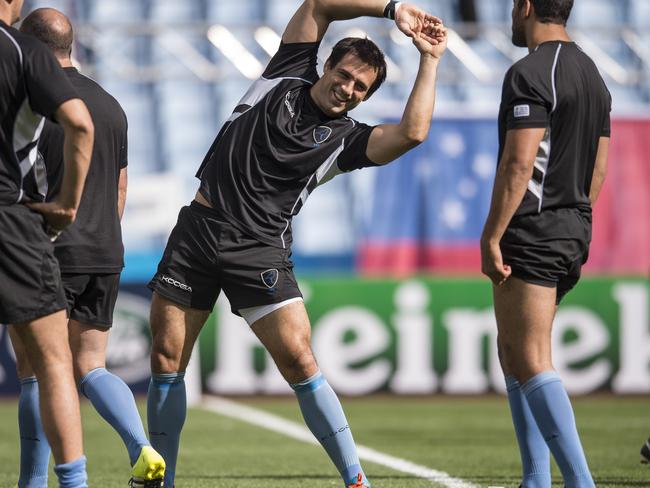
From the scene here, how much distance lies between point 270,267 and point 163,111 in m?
18.2

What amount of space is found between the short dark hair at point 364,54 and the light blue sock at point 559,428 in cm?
151

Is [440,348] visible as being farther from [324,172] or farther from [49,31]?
[49,31]

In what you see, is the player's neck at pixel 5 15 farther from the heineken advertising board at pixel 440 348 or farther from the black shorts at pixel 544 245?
the heineken advertising board at pixel 440 348

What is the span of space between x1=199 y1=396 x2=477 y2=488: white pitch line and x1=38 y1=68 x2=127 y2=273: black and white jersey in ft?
7.31

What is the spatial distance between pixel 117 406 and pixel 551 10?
2536 millimetres

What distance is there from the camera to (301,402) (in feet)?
16.9

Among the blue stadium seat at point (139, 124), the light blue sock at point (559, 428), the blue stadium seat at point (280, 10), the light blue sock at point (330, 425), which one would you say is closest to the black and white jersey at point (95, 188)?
the light blue sock at point (330, 425)

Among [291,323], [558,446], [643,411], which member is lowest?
[643,411]

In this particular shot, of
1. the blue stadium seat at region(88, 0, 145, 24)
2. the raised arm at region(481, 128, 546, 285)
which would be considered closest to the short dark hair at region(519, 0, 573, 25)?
the raised arm at region(481, 128, 546, 285)

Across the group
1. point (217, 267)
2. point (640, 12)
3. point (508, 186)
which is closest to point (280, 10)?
point (640, 12)

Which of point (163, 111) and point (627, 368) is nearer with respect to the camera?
point (627, 368)

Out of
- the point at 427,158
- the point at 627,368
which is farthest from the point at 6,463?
the point at 427,158

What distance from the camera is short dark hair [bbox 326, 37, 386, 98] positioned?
199 inches

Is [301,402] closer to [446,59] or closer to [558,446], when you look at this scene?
[558,446]
